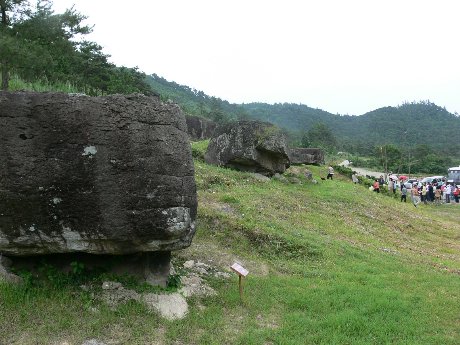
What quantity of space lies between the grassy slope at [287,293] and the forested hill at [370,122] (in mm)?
79942

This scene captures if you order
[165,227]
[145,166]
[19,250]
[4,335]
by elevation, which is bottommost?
[4,335]

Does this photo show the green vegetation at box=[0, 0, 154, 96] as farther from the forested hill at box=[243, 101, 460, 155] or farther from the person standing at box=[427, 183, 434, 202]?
the forested hill at box=[243, 101, 460, 155]

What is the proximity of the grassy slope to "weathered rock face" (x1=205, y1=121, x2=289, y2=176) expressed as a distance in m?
3.77

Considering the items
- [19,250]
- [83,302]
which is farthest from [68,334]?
[19,250]

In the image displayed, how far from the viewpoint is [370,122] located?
438 feet

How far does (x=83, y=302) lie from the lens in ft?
21.8

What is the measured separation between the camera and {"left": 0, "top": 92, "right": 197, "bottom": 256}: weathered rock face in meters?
6.41

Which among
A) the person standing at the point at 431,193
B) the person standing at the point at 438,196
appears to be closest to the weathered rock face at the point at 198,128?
the person standing at the point at 431,193

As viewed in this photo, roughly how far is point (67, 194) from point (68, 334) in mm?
1864

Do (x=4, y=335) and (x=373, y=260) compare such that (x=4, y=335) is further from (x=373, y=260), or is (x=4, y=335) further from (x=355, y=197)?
(x=355, y=197)

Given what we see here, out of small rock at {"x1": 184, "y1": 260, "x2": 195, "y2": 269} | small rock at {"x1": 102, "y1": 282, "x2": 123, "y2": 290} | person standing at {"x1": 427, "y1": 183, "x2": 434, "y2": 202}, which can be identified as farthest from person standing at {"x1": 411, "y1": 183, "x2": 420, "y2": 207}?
small rock at {"x1": 102, "y1": 282, "x2": 123, "y2": 290}

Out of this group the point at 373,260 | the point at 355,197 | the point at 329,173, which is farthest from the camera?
the point at 329,173

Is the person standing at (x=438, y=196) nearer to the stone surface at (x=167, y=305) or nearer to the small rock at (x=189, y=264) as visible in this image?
the small rock at (x=189, y=264)

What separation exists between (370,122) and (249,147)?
12015 centimetres
